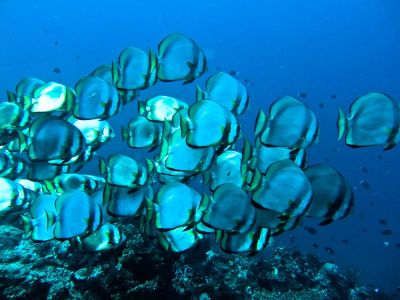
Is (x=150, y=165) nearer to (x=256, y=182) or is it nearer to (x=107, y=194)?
(x=107, y=194)

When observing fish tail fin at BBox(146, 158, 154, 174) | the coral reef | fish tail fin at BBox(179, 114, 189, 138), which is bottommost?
the coral reef

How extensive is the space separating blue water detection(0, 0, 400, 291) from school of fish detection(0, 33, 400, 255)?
6106cm

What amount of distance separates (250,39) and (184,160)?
7521 centimetres

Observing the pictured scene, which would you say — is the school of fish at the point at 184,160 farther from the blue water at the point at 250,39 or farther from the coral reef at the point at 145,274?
the blue water at the point at 250,39

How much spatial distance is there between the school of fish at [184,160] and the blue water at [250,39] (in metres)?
61.1

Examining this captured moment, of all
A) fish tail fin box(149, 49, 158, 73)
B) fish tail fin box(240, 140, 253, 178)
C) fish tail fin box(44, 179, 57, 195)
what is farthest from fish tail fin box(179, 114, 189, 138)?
fish tail fin box(44, 179, 57, 195)

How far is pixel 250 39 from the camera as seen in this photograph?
242ft

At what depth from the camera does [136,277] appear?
16.3ft

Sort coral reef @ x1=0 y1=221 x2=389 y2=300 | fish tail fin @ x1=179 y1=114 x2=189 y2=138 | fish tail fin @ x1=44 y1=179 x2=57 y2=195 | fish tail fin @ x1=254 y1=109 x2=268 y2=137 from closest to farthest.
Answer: fish tail fin @ x1=179 y1=114 x2=189 y2=138 < fish tail fin @ x1=254 y1=109 x2=268 y2=137 < fish tail fin @ x1=44 y1=179 x2=57 y2=195 < coral reef @ x1=0 y1=221 x2=389 y2=300

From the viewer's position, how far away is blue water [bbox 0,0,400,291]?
68.9m

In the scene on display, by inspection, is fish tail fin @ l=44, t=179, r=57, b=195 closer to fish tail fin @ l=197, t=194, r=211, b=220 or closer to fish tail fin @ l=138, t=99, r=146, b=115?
fish tail fin @ l=138, t=99, r=146, b=115

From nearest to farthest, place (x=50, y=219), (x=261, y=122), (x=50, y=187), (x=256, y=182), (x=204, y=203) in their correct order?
1. (x=256, y=182)
2. (x=204, y=203)
3. (x=261, y=122)
4. (x=50, y=219)
5. (x=50, y=187)

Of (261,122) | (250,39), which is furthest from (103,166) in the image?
(250,39)

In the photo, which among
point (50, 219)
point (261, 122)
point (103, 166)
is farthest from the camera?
point (50, 219)
